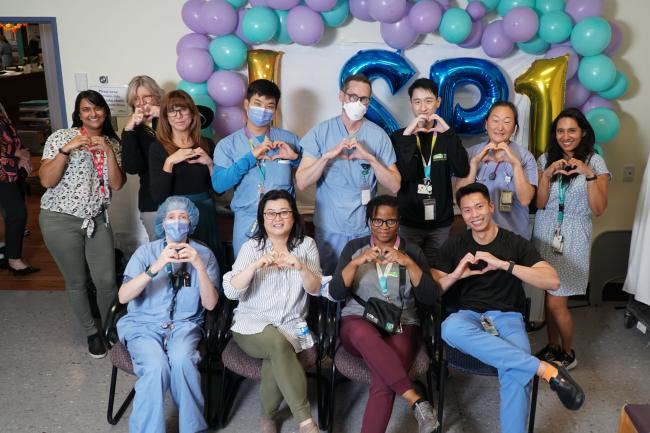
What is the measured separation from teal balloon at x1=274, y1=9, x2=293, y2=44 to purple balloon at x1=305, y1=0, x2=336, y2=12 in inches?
7.3

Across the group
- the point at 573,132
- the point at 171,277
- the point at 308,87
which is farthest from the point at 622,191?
the point at 171,277

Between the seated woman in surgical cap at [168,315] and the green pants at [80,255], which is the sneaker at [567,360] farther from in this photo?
the green pants at [80,255]

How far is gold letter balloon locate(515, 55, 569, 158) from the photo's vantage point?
3805 mm

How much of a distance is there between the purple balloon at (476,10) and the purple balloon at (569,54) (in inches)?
21.1

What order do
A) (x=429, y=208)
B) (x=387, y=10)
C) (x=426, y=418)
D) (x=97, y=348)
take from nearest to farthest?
(x=426, y=418) < (x=429, y=208) < (x=97, y=348) < (x=387, y=10)

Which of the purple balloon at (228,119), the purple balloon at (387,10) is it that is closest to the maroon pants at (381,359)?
the purple balloon at (228,119)

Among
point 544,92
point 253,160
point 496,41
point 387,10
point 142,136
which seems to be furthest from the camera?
point 496,41

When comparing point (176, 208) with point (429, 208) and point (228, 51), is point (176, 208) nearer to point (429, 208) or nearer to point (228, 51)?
point (429, 208)

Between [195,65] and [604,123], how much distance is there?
2735 millimetres

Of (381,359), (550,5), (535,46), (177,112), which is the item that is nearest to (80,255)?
(177,112)

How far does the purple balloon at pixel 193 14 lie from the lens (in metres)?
3.90

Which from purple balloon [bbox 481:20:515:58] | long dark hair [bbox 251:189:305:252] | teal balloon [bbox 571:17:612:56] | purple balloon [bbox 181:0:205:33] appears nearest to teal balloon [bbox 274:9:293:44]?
purple balloon [bbox 181:0:205:33]

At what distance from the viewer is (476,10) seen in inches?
154

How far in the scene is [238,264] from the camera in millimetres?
2836
